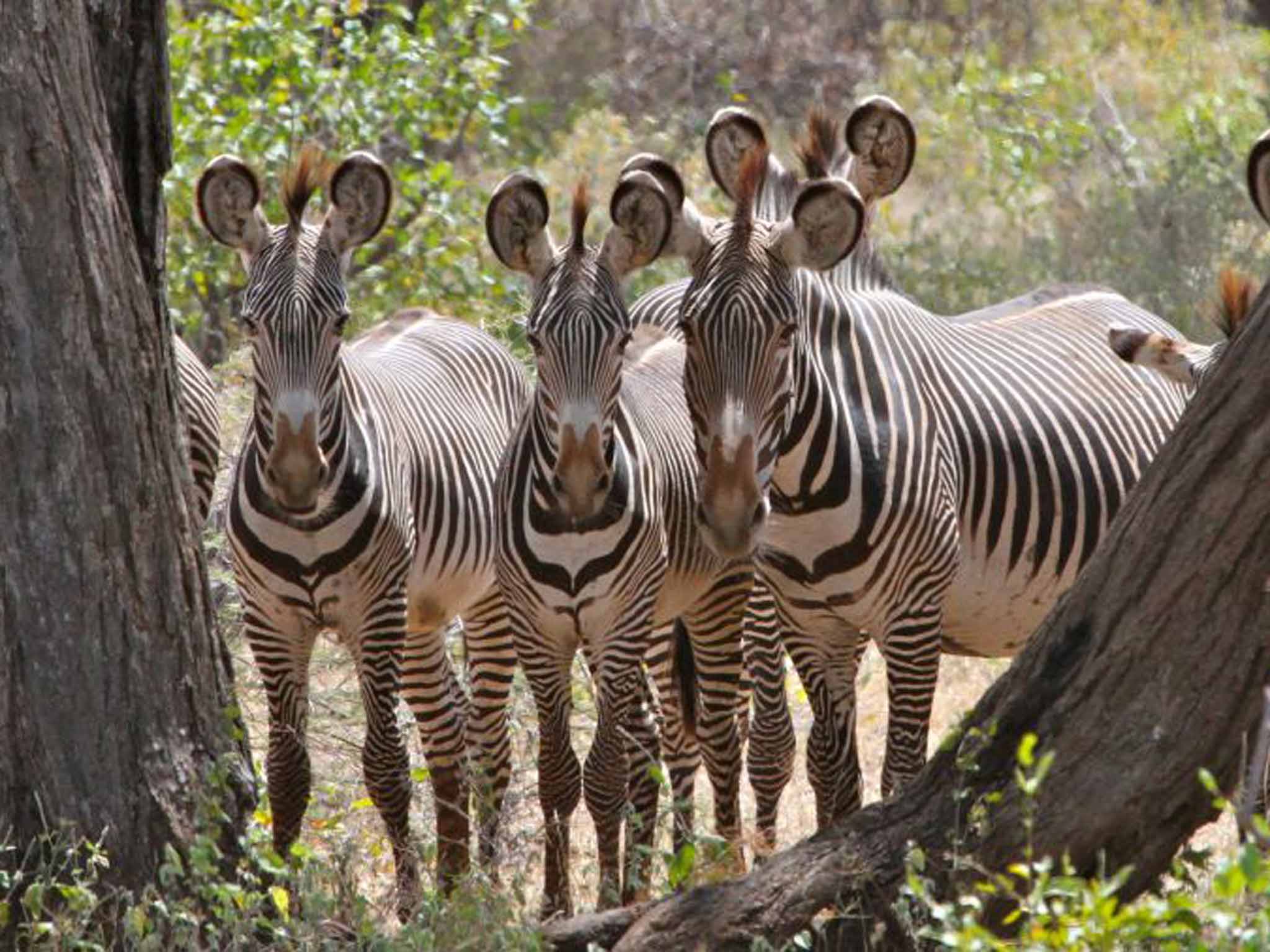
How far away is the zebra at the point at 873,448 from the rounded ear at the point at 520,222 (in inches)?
16.8

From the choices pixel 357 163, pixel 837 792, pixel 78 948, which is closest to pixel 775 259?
pixel 357 163

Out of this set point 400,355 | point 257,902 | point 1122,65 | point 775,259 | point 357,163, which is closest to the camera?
point 257,902

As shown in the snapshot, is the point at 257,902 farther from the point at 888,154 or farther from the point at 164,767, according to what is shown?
the point at 888,154

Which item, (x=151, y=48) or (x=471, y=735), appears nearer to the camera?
(x=151, y=48)

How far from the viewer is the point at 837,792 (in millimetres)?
6734

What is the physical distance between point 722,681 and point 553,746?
33.0 inches

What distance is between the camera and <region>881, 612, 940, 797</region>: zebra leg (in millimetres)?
6395

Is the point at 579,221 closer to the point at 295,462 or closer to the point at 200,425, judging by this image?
the point at 295,462

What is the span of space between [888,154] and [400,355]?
1865 millimetres

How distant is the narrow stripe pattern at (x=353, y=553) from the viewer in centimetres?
623

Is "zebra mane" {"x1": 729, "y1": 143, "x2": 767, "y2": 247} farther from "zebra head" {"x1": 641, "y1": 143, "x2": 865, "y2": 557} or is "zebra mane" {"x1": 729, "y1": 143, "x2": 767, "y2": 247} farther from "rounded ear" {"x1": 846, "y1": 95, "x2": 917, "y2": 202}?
"rounded ear" {"x1": 846, "y1": 95, "x2": 917, "y2": 202}

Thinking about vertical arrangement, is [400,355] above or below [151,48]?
below

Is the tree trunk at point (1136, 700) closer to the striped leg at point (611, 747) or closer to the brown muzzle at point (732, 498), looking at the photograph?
the brown muzzle at point (732, 498)

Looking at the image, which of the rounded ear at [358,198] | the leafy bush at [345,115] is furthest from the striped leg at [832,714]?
the leafy bush at [345,115]
